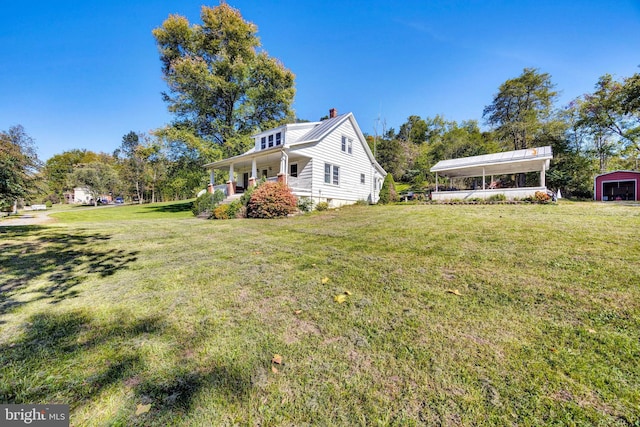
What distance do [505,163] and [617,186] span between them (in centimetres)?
1279

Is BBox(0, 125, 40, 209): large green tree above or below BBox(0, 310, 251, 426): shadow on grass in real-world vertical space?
above

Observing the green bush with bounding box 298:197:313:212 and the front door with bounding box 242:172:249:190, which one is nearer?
the green bush with bounding box 298:197:313:212

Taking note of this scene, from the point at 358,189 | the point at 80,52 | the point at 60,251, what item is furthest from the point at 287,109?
the point at 60,251

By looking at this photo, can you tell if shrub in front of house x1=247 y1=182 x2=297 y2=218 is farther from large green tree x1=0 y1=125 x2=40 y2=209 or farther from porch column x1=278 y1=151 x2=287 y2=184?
large green tree x1=0 y1=125 x2=40 y2=209

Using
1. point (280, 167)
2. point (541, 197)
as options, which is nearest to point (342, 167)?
point (280, 167)

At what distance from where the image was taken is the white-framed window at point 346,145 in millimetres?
18497

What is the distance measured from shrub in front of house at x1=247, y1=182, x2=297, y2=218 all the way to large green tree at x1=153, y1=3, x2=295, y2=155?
1172cm

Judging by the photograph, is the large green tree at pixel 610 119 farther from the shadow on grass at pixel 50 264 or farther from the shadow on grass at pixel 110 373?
the shadow on grass at pixel 50 264

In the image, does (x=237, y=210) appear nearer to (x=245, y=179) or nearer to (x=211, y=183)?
(x=211, y=183)

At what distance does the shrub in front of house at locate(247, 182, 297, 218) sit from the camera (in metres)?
12.4

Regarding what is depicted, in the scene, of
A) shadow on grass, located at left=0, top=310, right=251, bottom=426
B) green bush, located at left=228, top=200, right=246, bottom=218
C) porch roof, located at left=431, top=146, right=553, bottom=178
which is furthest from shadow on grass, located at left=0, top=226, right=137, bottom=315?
porch roof, located at left=431, top=146, right=553, bottom=178

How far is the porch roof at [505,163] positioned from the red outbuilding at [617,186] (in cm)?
808

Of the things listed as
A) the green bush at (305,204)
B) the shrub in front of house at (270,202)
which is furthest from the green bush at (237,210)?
the green bush at (305,204)

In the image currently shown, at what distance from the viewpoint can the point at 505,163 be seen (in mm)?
17156
